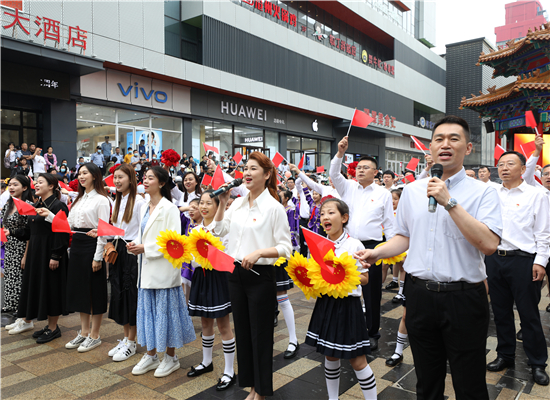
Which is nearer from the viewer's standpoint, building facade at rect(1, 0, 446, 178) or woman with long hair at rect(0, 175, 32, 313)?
woman with long hair at rect(0, 175, 32, 313)

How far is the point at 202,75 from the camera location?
17.8 m

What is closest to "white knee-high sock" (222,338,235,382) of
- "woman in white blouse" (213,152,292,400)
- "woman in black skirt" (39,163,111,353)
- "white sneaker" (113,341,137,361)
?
"woman in white blouse" (213,152,292,400)

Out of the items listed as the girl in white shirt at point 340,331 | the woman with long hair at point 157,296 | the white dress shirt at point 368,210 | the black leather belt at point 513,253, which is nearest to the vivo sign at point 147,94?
the woman with long hair at point 157,296

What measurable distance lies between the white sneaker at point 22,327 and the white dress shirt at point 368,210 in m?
4.40

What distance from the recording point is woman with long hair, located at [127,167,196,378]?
3781 millimetres

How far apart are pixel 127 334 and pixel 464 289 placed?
141 inches

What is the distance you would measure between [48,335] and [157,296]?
2029 millimetres

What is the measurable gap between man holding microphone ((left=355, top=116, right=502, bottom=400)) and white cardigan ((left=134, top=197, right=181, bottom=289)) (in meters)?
2.35

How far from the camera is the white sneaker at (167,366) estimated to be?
3787mm

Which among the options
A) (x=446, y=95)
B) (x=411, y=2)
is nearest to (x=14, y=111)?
(x=411, y=2)

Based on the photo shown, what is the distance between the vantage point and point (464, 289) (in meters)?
2.20

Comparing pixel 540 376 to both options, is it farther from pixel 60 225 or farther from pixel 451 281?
pixel 60 225

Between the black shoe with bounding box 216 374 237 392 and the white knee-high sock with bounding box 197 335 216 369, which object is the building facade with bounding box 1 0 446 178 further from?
the black shoe with bounding box 216 374 237 392

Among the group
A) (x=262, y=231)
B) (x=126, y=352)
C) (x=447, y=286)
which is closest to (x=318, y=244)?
(x=262, y=231)
